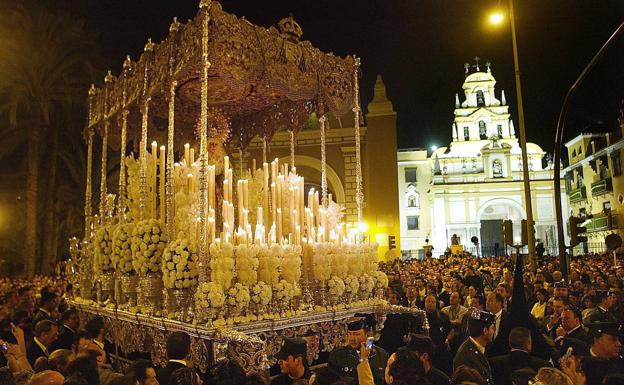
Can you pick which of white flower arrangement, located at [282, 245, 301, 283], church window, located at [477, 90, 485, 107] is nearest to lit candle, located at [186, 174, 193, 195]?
white flower arrangement, located at [282, 245, 301, 283]

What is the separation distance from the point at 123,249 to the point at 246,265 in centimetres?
268

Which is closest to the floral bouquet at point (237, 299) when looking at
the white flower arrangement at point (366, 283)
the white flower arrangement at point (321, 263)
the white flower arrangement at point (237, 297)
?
the white flower arrangement at point (237, 297)

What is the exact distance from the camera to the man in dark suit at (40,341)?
620 cm

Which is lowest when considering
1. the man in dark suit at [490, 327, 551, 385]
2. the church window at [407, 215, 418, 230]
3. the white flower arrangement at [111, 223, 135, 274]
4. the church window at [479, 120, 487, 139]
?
the man in dark suit at [490, 327, 551, 385]

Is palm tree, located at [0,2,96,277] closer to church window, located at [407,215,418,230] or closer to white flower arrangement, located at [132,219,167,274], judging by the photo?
white flower arrangement, located at [132,219,167,274]

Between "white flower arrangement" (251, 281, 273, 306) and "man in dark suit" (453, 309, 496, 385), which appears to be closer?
"man in dark suit" (453, 309, 496, 385)

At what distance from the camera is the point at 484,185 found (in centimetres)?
5878

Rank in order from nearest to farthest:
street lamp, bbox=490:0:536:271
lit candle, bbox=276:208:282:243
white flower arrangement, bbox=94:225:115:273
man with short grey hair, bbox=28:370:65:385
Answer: man with short grey hair, bbox=28:370:65:385 < white flower arrangement, bbox=94:225:115:273 < lit candle, bbox=276:208:282:243 < street lamp, bbox=490:0:536:271

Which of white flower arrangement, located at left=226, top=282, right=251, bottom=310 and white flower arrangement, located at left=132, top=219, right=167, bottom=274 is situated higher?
white flower arrangement, located at left=132, top=219, right=167, bottom=274

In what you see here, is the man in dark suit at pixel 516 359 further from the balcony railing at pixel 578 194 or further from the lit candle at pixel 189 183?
the balcony railing at pixel 578 194

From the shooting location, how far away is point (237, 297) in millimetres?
6941

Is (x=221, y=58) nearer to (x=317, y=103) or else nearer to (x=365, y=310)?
(x=317, y=103)

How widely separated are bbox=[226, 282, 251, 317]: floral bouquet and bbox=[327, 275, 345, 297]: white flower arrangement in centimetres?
192

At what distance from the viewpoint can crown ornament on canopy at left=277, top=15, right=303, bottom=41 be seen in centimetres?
920
